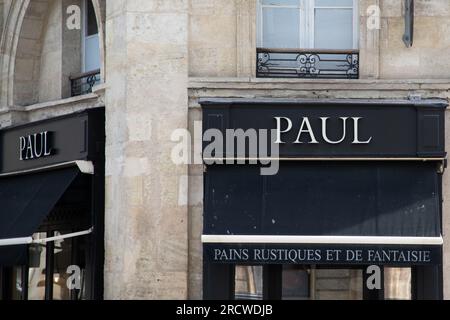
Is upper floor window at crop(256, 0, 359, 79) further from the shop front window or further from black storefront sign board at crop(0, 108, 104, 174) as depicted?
the shop front window

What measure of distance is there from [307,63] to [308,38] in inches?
12.9

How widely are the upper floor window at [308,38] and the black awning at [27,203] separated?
2.79 metres

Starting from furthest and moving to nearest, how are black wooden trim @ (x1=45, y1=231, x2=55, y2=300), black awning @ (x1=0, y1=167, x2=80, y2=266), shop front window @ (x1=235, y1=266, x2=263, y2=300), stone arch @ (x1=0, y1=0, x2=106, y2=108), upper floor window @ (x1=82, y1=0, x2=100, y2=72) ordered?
stone arch @ (x1=0, y1=0, x2=106, y2=108) < black wooden trim @ (x1=45, y1=231, x2=55, y2=300) < upper floor window @ (x1=82, y1=0, x2=100, y2=72) < black awning @ (x1=0, y1=167, x2=80, y2=266) < shop front window @ (x1=235, y1=266, x2=263, y2=300)

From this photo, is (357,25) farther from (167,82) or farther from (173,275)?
(173,275)

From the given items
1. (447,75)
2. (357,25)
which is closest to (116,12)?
(357,25)

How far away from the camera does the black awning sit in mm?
15867

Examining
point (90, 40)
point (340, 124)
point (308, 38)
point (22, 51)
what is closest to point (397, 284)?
point (340, 124)

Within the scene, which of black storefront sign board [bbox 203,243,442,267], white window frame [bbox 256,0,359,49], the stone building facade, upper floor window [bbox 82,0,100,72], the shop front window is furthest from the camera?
upper floor window [bbox 82,0,100,72]

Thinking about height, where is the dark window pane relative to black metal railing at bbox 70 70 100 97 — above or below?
above

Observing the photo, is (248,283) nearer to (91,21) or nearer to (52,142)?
(52,142)

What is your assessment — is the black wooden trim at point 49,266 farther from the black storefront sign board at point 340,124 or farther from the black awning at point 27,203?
the black storefront sign board at point 340,124

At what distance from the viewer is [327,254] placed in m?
14.7

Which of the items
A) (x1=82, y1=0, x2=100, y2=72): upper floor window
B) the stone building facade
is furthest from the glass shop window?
(x1=82, y1=0, x2=100, y2=72): upper floor window

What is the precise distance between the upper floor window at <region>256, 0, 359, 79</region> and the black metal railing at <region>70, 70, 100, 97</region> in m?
2.51
